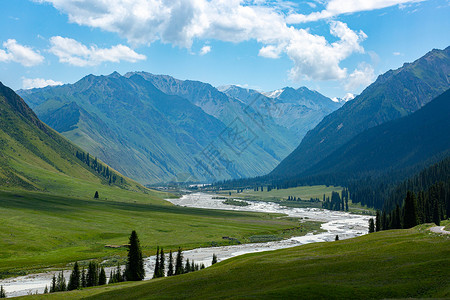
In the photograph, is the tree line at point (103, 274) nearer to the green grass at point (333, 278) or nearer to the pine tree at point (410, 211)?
the green grass at point (333, 278)

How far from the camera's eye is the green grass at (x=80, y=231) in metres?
113

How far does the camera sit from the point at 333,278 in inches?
1666

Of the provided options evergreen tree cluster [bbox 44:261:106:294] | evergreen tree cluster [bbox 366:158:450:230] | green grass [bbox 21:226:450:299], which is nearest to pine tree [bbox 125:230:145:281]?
evergreen tree cluster [bbox 44:261:106:294]

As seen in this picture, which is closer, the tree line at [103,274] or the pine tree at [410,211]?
the tree line at [103,274]

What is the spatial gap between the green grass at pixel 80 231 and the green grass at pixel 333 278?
187ft

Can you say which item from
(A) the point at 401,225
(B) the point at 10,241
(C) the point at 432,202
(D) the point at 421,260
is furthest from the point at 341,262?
(B) the point at 10,241

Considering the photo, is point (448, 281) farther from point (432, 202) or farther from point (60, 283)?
point (432, 202)

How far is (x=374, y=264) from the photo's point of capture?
45.8 meters

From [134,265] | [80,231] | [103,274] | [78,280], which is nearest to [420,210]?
[134,265]

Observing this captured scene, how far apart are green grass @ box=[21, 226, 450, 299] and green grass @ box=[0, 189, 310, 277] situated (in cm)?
5714

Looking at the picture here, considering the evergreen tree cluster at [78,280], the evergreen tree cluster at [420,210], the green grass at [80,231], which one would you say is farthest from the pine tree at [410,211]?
the evergreen tree cluster at [78,280]

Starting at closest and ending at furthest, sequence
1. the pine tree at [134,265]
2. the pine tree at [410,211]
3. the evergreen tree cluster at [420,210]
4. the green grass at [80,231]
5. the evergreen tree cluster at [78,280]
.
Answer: the evergreen tree cluster at [78,280]
the pine tree at [134,265]
the pine tree at [410,211]
the evergreen tree cluster at [420,210]
the green grass at [80,231]

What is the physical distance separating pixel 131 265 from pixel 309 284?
52.7 meters

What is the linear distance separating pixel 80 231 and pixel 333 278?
123 meters
